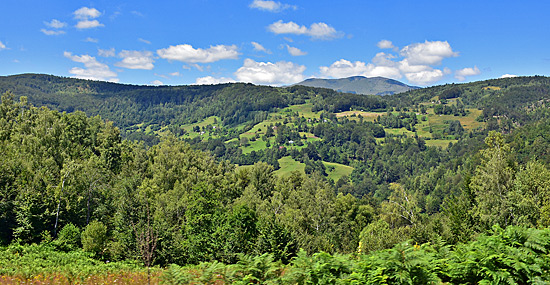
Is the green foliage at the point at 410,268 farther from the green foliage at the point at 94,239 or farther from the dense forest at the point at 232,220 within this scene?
the green foliage at the point at 94,239

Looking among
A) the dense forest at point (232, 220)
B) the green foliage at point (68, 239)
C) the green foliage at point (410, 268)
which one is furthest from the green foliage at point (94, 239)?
the green foliage at point (410, 268)

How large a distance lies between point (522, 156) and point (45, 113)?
158 meters

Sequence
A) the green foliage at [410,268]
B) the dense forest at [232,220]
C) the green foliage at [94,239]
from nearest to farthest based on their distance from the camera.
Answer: the green foliage at [410,268] → the dense forest at [232,220] → the green foliage at [94,239]

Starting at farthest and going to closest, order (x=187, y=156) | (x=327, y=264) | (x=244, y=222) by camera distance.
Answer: (x=187, y=156) → (x=244, y=222) → (x=327, y=264)

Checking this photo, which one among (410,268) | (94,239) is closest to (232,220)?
(94,239)

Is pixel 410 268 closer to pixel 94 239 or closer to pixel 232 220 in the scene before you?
pixel 232 220

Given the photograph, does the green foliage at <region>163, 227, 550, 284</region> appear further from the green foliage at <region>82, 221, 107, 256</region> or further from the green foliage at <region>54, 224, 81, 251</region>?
the green foliage at <region>54, 224, 81, 251</region>

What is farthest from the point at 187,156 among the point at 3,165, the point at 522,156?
the point at 522,156

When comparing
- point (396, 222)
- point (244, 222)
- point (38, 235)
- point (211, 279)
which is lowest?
point (396, 222)

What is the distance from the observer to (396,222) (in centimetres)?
6009

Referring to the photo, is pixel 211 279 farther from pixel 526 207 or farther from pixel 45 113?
pixel 45 113

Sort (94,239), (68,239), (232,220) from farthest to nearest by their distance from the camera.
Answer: (68,239) < (94,239) < (232,220)

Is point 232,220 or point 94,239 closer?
point 232,220

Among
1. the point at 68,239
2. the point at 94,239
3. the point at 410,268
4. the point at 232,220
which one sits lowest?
the point at 68,239
